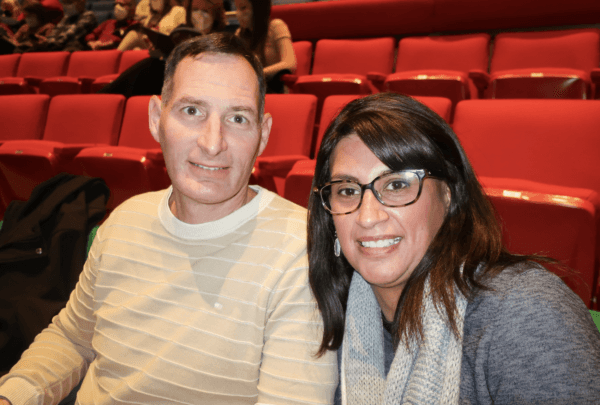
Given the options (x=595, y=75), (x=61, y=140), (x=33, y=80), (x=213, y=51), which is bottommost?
(x=61, y=140)

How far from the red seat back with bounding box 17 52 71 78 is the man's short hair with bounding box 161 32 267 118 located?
153 inches

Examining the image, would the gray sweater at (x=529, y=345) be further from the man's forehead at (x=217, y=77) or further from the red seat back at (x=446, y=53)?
the red seat back at (x=446, y=53)

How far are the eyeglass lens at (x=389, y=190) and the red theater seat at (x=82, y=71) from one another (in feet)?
10.7

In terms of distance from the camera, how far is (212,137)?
76cm

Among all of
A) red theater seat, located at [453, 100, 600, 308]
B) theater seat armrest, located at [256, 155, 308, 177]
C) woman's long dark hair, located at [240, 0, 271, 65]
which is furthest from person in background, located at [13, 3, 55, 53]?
red theater seat, located at [453, 100, 600, 308]

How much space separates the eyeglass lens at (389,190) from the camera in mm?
656

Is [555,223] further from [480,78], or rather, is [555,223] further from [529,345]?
[480,78]

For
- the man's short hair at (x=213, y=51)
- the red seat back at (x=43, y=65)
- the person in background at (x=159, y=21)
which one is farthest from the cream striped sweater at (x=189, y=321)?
the red seat back at (x=43, y=65)

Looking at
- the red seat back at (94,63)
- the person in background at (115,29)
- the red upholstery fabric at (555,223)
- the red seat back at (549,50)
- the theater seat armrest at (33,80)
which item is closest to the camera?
the red upholstery fabric at (555,223)

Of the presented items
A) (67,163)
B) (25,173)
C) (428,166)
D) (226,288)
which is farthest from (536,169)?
(25,173)

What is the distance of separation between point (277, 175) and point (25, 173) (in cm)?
132

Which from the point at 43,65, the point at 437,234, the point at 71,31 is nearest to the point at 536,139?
the point at 437,234

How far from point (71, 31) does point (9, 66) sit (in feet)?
3.82

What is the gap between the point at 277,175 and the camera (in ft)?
5.15
